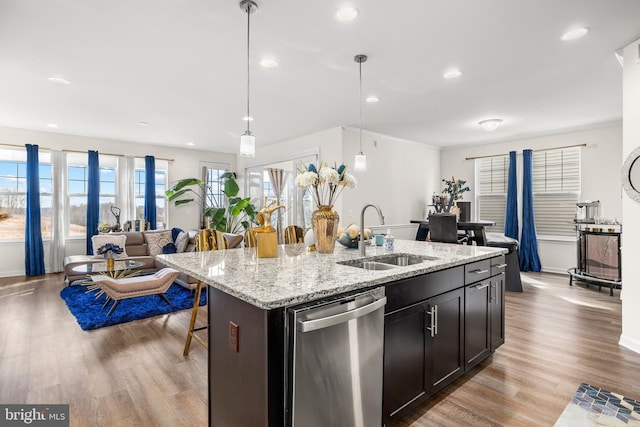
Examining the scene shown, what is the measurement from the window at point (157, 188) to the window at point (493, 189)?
22.9ft

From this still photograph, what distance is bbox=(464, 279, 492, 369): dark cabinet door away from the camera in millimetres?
2307

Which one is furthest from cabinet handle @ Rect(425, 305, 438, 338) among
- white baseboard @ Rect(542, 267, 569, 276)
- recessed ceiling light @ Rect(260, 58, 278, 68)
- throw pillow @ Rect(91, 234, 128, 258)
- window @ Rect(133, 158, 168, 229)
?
window @ Rect(133, 158, 168, 229)

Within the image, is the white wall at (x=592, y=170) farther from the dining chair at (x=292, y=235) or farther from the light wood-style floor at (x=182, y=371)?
the dining chair at (x=292, y=235)

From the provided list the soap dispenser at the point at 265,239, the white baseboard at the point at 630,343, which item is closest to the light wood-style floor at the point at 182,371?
the white baseboard at the point at 630,343

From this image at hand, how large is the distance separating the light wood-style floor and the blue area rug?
14 cm

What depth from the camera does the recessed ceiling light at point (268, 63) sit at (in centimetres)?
309

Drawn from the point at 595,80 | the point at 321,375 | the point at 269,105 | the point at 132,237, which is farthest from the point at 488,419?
the point at 132,237

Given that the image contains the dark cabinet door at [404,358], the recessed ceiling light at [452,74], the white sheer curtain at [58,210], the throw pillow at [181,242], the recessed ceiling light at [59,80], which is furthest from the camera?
the white sheer curtain at [58,210]

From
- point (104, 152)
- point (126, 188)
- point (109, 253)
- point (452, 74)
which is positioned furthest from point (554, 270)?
point (104, 152)

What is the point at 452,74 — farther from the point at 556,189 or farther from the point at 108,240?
the point at 108,240

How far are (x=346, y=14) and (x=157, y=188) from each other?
21.1 feet

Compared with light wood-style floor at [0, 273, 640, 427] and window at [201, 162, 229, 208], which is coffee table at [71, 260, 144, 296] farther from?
window at [201, 162, 229, 208]

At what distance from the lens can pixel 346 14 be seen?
234 cm

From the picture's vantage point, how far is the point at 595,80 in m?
3.60
